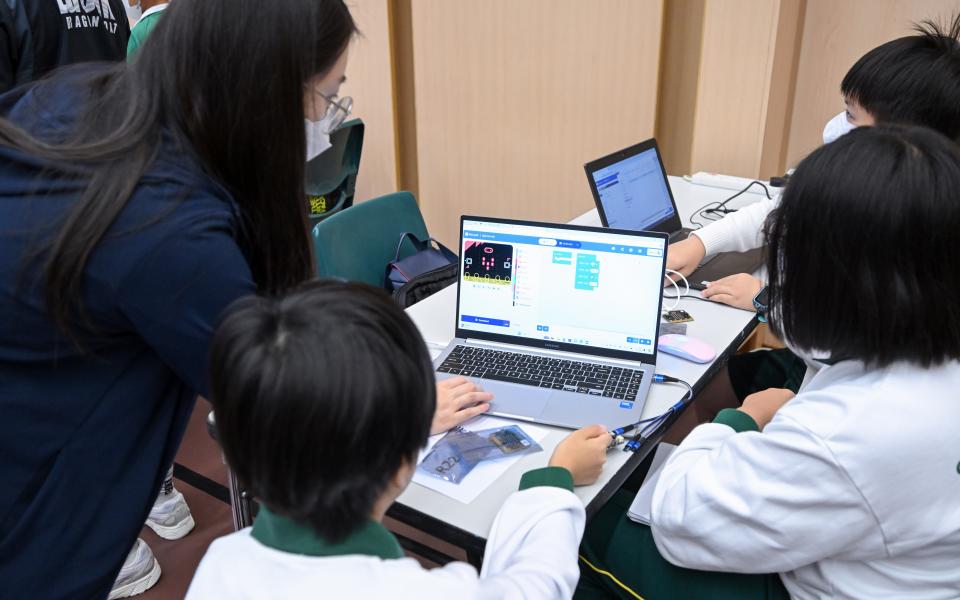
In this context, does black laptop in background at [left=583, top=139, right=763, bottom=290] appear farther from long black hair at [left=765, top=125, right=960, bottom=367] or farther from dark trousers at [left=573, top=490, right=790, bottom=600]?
long black hair at [left=765, top=125, right=960, bottom=367]

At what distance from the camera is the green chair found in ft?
10.9

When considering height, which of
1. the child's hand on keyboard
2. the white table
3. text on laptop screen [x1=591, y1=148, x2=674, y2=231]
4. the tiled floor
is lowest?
the tiled floor

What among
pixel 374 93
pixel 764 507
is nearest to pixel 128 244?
pixel 764 507

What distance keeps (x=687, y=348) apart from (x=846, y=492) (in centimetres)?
70

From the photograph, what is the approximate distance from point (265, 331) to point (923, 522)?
826 millimetres

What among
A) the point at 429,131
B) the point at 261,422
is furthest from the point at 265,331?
the point at 429,131

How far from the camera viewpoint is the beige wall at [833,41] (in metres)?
2.94

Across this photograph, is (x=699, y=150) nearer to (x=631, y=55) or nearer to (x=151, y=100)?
(x=631, y=55)

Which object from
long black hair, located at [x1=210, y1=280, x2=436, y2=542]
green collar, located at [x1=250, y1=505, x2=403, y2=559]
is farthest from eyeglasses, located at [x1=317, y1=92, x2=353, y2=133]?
green collar, located at [x1=250, y1=505, x2=403, y2=559]

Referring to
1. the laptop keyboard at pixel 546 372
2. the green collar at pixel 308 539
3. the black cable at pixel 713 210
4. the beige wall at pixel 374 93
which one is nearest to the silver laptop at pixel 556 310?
the laptop keyboard at pixel 546 372

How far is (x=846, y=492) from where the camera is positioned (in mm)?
971

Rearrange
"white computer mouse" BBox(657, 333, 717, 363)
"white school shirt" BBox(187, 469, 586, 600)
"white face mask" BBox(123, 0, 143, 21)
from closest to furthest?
"white school shirt" BBox(187, 469, 586, 600) < "white computer mouse" BBox(657, 333, 717, 363) < "white face mask" BBox(123, 0, 143, 21)

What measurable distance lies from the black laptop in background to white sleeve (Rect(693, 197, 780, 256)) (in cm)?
5

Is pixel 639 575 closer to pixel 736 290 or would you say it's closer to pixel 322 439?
pixel 322 439
